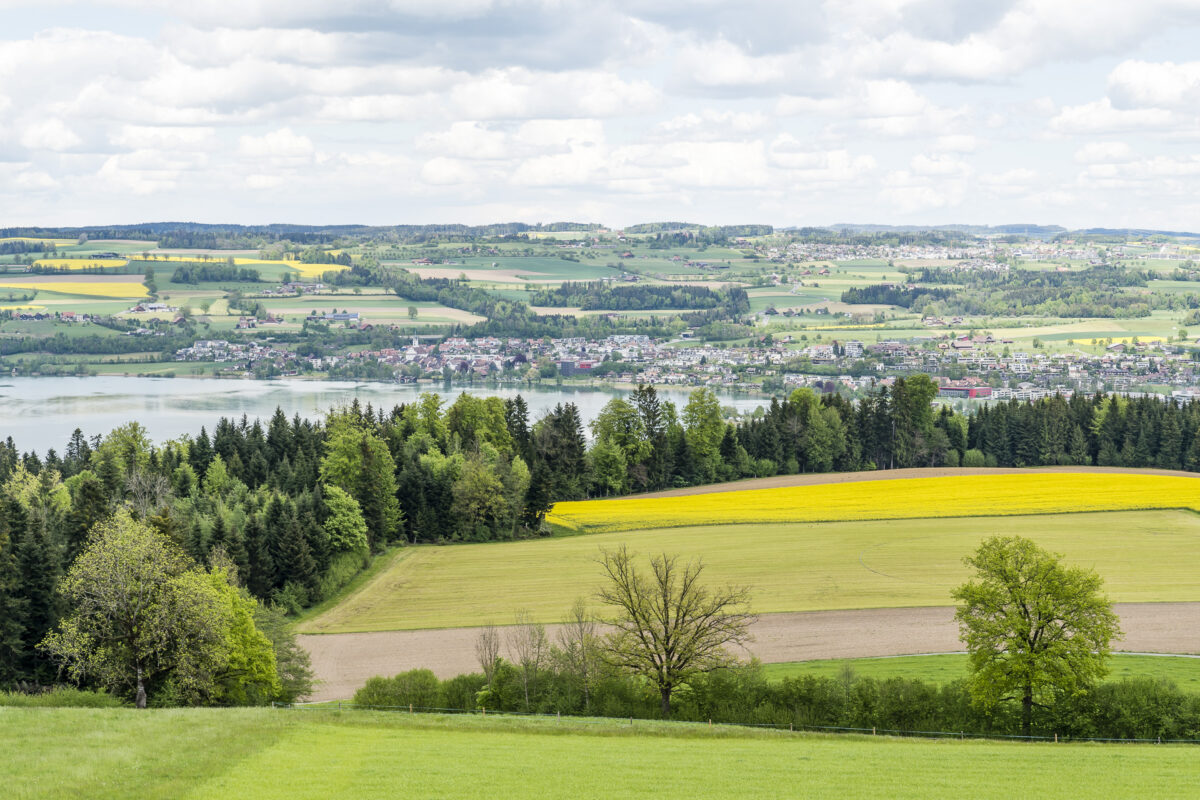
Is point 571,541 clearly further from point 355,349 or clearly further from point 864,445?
point 355,349

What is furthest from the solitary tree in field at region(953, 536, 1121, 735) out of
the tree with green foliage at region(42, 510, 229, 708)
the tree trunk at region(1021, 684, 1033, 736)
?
the tree with green foliage at region(42, 510, 229, 708)

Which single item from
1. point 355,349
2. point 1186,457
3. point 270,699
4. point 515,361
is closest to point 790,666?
point 270,699

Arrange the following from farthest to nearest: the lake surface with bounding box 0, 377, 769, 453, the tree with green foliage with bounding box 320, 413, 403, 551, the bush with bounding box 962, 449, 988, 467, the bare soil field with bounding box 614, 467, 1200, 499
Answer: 1. the lake surface with bounding box 0, 377, 769, 453
2. the bush with bounding box 962, 449, 988, 467
3. the bare soil field with bounding box 614, 467, 1200, 499
4. the tree with green foliage with bounding box 320, 413, 403, 551

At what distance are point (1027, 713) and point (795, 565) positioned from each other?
73.3 feet

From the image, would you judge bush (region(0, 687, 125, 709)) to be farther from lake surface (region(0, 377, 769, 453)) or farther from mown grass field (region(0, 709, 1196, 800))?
lake surface (region(0, 377, 769, 453))

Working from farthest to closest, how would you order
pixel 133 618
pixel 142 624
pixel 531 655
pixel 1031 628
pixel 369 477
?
1. pixel 369 477
2. pixel 531 655
3. pixel 142 624
4. pixel 133 618
5. pixel 1031 628

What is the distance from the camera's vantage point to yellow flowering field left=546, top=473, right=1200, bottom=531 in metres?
61.4

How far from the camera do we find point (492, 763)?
20906 mm

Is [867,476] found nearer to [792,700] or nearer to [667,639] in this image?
[667,639]

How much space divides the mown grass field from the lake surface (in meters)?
80.2

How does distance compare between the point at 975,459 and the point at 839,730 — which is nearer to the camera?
the point at 839,730

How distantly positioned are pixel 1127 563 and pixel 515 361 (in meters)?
133

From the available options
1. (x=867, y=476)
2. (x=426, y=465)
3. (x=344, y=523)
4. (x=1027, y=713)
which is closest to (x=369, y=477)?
(x=426, y=465)

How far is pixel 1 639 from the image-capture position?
110ft
